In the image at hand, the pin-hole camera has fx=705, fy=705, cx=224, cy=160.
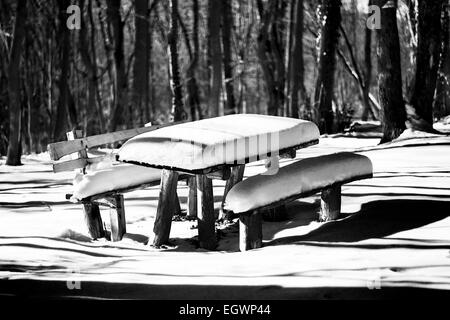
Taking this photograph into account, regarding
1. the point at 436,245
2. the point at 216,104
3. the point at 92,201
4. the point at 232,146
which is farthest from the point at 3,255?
the point at 216,104

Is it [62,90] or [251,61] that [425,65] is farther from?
[62,90]

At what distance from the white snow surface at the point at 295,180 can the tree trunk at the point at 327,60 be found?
9.11 m

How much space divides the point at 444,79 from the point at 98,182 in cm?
1170

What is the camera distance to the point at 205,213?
6859 millimetres

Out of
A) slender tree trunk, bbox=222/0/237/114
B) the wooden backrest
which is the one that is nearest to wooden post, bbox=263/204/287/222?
the wooden backrest

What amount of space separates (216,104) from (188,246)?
12849mm

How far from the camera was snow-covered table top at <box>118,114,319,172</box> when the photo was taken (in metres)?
5.88

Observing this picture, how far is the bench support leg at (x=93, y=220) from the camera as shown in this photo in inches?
289

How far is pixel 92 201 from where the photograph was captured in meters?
7.25

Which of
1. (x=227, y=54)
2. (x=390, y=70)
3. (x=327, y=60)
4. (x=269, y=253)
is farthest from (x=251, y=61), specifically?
(x=269, y=253)

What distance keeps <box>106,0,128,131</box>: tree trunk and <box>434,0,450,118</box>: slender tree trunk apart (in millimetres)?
8451

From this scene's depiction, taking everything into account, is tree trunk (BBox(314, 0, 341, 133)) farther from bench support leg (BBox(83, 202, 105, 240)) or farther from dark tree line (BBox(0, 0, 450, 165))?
bench support leg (BBox(83, 202, 105, 240))

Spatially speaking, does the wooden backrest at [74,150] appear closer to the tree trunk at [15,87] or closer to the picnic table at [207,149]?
the picnic table at [207,149]
